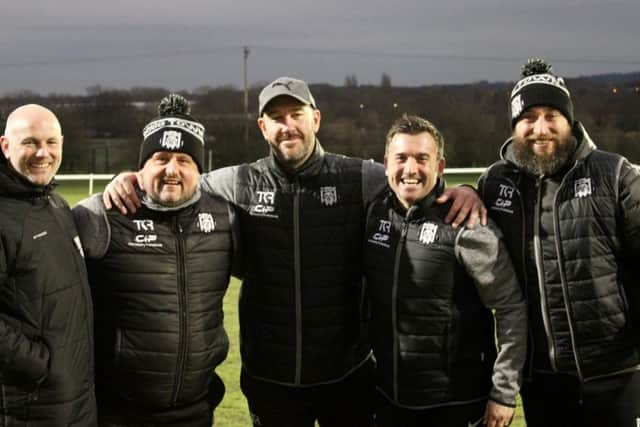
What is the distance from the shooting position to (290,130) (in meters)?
4.12

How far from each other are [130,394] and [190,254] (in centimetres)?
72

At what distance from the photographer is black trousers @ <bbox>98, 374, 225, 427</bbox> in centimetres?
376

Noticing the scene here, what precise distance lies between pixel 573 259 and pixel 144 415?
2186 mm

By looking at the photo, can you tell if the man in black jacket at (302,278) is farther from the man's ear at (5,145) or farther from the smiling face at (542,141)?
the man's ear at (5,145)

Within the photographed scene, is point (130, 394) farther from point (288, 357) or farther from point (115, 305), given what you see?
point (288, 357)

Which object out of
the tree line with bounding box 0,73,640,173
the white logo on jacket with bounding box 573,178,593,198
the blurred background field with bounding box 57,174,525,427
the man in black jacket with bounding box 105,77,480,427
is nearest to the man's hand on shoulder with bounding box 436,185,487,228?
the white logo on jacket with bounding box 573,178,593,198

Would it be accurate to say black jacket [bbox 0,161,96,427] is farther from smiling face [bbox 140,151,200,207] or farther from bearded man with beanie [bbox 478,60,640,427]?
bearded man with beanie [bbox 478,60,640,427]

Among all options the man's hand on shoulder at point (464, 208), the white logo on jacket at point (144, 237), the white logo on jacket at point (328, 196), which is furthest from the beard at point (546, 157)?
the white logo on jacket at point (144, 237)

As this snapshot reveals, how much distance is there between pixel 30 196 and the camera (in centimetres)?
330

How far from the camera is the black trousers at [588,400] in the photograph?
374 cm

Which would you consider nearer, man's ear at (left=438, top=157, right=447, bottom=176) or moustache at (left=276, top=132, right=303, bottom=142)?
man's ear at (left=438, top=157, right=447, bottom=176)

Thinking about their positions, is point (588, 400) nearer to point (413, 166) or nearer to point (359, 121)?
point (413, 166)

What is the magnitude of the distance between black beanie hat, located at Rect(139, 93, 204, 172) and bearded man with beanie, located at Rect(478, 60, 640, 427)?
1.55m

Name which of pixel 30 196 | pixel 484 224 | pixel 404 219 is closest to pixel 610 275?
pixel 484 224
